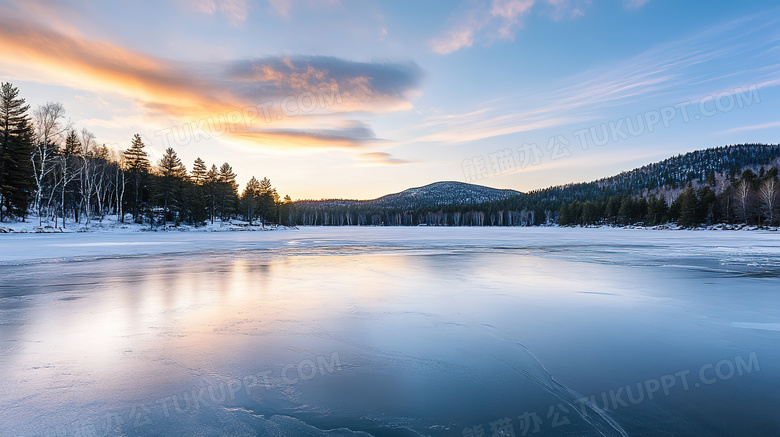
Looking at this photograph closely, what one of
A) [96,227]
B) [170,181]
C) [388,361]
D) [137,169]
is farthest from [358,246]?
[137,169]

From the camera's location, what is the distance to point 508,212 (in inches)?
6383

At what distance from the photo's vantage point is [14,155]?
1436 inches

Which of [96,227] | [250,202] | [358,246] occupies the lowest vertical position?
[358,246]

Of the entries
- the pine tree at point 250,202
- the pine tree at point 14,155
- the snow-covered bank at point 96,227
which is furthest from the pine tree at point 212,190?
the pine tree at point 14,155

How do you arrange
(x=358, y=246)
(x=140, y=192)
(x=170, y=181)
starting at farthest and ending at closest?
(x=140, y=192), (x=170, y=181), (x=358, y=246)

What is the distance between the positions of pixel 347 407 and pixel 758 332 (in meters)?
6.05

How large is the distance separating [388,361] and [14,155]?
49.8m

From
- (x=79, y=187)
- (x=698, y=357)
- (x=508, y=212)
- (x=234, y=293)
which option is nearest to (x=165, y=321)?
(x=234, y=293)

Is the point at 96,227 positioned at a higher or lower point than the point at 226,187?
lower

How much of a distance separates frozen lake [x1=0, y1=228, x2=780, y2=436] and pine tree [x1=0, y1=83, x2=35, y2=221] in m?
37.6

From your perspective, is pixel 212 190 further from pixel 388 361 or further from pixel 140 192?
pixel 388 361

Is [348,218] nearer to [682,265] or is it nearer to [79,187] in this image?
[79,187]

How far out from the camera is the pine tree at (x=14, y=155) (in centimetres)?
3475

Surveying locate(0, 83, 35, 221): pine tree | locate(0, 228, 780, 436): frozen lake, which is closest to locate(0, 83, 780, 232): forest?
locate(0, 83, 35, 221): pine tree
